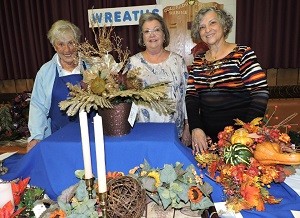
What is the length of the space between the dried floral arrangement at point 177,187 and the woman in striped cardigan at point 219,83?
36 centimetres

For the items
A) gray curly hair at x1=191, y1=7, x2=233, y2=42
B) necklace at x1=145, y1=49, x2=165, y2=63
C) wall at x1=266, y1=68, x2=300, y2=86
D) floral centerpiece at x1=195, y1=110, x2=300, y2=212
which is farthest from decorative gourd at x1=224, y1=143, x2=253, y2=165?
wall at x1=266, y1=68, x2=300, y2=86

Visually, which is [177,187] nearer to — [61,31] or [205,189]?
[205,189]

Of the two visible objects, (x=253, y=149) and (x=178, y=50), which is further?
(x=178, y=50)

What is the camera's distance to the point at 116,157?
3.45 feet

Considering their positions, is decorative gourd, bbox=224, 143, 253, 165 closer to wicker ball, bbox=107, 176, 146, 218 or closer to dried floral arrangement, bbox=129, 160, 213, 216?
dried floral arrangement, bbox=129, 160, 213, 216

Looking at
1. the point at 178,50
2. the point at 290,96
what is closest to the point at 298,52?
the point at 290,96

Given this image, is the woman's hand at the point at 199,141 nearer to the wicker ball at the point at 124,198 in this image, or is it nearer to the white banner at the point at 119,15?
the wicker ball at the point at 124,198

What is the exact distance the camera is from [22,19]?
3.11m

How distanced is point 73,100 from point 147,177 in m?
0.36

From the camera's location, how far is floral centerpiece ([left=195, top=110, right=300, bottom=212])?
0.88 meters

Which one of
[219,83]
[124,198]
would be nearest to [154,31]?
[219,83]

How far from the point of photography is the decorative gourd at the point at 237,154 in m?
0.92

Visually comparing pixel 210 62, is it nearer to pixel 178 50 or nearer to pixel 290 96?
pixel 178 50

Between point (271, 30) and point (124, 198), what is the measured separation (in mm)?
2687
